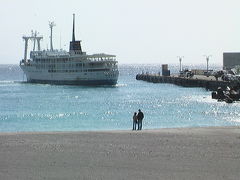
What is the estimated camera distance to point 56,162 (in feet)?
61.9

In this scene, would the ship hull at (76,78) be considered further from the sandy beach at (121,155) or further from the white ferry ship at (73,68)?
the sandy beach at (121,155)

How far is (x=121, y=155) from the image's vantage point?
2008 cm

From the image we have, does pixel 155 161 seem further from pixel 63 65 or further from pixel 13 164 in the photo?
pixel 63 65


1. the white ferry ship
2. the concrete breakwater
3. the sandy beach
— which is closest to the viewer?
the sandy beach

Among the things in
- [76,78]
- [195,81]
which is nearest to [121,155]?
[195,81]

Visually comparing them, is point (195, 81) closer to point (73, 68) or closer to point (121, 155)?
point (73, 68)

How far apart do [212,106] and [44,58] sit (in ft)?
196

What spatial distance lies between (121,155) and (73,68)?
281 feet

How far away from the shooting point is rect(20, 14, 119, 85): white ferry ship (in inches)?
3974

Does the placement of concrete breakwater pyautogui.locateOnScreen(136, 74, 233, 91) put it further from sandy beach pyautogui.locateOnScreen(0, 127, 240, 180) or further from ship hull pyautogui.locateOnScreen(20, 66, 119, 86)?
sandy beach pyautogui.locateOnScreen(0, 127, 240, 180)

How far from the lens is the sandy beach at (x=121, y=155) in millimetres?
17234

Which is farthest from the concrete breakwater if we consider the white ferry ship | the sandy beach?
the sandy beach

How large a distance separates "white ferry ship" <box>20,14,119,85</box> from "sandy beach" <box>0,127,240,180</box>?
7483cm

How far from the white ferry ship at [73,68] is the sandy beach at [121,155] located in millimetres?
74832
